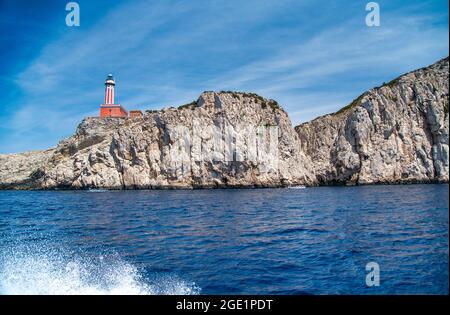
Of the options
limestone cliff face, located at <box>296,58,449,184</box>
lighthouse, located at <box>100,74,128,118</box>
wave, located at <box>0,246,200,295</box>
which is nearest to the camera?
wave, located at <box>0,246,200,295</box>

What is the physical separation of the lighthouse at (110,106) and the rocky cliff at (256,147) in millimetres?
19538

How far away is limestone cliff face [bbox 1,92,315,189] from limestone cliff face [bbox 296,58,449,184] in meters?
13.3

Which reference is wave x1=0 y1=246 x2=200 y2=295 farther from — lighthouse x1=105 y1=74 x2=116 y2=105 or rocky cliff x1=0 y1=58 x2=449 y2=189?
lighthouse x1=105 y1=74 x2=116 y2=105

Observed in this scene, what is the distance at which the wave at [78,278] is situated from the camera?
32.7ft

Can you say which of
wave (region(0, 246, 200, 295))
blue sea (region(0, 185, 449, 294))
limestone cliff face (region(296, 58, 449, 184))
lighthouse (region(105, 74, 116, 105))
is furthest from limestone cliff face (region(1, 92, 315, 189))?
wave (region(0, 246, 200, 295))

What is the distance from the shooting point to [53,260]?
13859mm

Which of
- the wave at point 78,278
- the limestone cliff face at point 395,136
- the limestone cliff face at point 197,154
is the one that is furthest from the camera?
the limestone cliff face at point 197,154

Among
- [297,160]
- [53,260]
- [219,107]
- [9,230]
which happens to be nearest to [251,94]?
[219,107]

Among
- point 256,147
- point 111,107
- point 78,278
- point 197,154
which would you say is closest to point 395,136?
point 256,147

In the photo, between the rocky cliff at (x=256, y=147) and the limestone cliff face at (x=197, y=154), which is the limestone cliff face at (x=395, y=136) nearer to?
the rocky cliff at (x=256, y=147)

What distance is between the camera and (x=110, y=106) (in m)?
126

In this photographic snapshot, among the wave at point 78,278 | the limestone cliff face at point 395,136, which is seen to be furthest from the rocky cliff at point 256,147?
A: the wave at point 78,278

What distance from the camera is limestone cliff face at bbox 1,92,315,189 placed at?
312 feet
